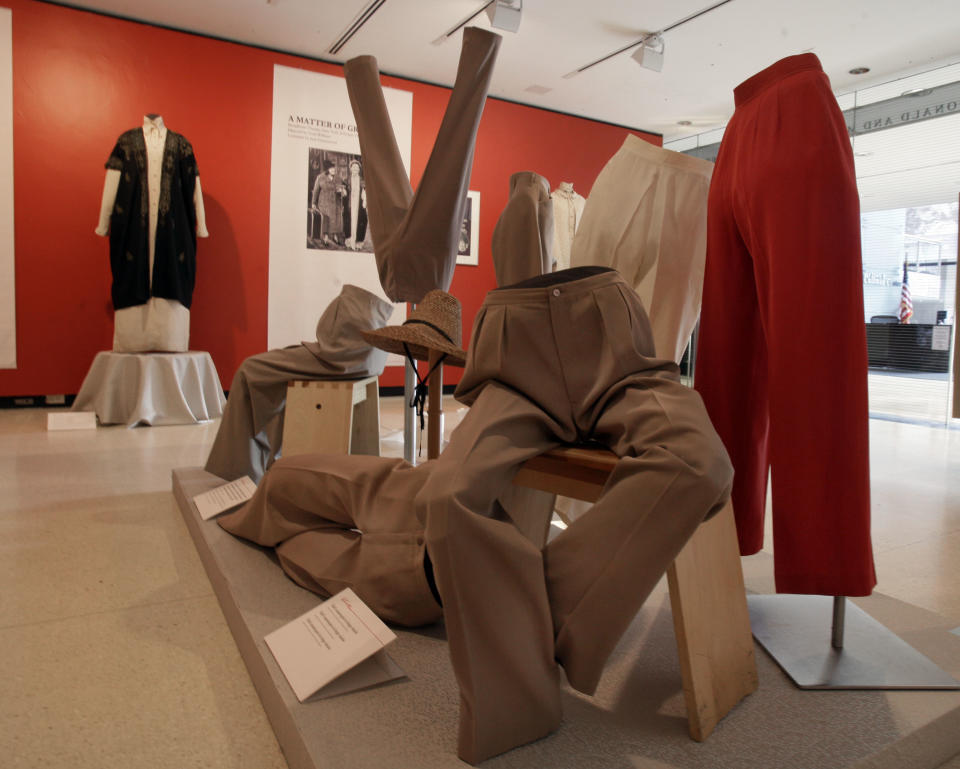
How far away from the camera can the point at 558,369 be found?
1284 mm

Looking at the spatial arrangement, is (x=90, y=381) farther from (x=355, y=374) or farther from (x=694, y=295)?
(x=694, y=295)

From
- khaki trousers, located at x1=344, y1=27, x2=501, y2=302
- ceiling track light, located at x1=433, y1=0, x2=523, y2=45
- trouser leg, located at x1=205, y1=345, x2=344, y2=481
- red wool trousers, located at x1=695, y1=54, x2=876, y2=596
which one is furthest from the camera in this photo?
ceiling track light, located at x1=433, y1=0, x2=523, y2=45

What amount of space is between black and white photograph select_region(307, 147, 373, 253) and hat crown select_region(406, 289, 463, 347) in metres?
3.94

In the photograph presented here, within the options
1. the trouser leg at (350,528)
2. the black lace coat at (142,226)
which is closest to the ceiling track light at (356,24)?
the black lace coat at (142,226)

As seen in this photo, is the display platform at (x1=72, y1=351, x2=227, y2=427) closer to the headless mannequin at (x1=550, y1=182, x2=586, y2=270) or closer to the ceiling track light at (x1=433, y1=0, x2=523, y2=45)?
the headless mannequin at (x1=550, y1=182, x2=586, y2=270)

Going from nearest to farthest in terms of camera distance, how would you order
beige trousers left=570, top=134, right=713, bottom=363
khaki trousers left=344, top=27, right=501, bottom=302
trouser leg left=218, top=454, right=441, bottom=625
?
trouser leg left=218, top=454, right=441, bottom=625 < beige trousers left=570, top=134, right=713, bottom=363 < khaki trousers left=344, top=27, right=501, bottom=302

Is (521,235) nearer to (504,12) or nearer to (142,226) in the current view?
(504,12)

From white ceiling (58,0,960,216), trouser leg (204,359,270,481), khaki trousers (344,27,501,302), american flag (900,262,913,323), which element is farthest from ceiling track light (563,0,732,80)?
trouser leg (204,359,270,481)

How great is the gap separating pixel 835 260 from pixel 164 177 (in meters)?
4.56

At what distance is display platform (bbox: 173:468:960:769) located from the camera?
109 cm

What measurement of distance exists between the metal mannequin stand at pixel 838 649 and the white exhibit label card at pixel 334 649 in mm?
799

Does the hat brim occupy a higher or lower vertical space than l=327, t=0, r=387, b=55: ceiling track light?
lower

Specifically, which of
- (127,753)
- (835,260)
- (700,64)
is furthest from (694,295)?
(700,64)

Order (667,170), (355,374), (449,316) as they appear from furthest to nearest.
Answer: (355,374) → (449,316) → (667,170)
